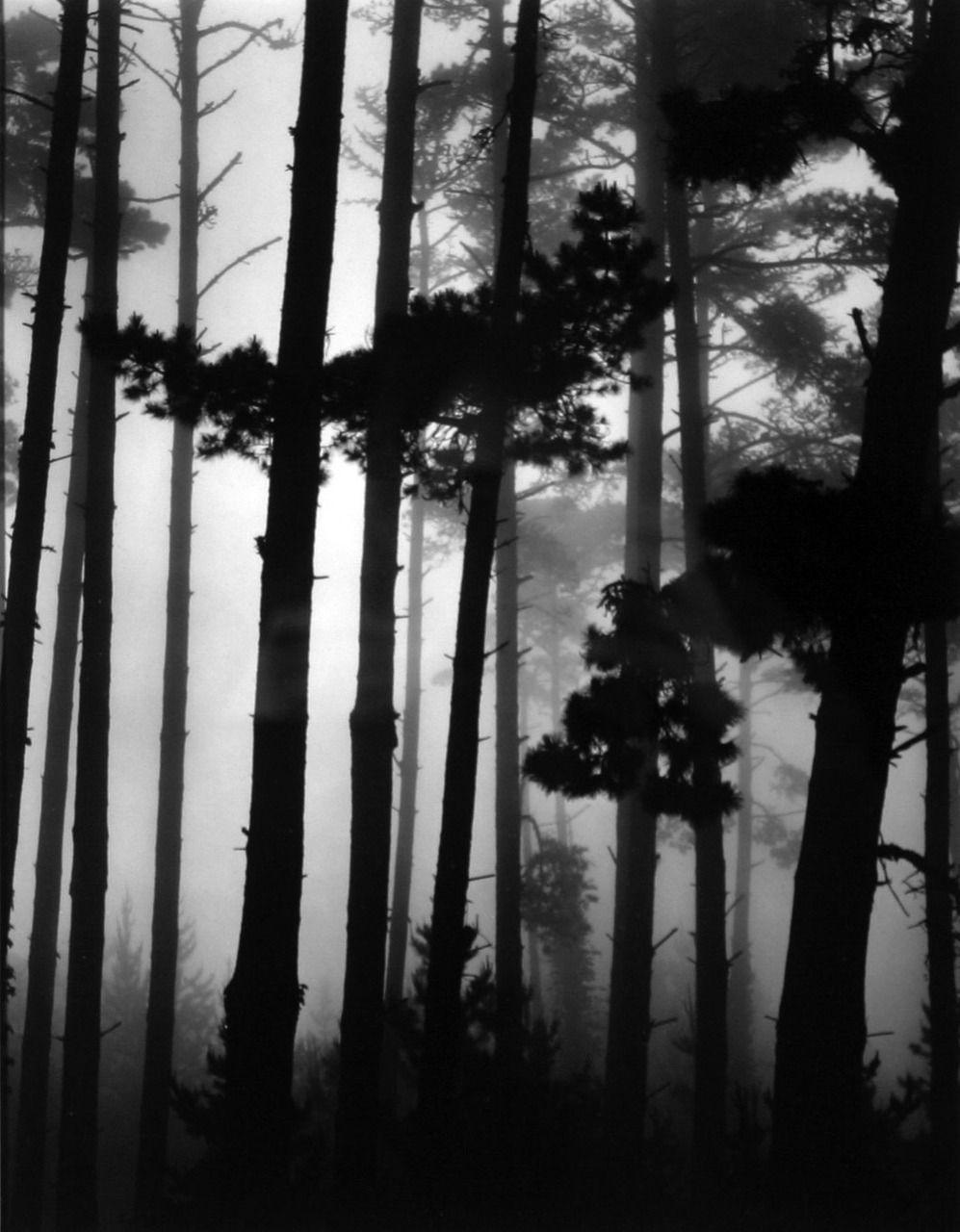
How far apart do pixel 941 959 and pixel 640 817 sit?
10.6ft

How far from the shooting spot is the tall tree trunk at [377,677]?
776 centimetres

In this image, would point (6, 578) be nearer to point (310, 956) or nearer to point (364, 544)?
point (364, 544)

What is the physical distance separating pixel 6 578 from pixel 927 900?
928cm

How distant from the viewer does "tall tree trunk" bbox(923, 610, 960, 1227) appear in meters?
10.9

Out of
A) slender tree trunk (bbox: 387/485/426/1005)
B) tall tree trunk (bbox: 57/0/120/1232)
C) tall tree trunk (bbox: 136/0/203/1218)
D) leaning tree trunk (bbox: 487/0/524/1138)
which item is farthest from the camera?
slender tree trunk (bbox: 387/485/426/1005)

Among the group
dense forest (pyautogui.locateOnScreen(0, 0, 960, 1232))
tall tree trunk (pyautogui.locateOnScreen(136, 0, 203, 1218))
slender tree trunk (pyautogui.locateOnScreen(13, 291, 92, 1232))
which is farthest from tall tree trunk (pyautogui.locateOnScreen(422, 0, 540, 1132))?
slender tree trunk (pyautogui.locateOnScreen(13, 291, 92, 1232))

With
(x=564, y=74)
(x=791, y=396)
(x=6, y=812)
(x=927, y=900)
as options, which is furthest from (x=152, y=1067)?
(x=564, y=74)

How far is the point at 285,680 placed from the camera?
6.73m

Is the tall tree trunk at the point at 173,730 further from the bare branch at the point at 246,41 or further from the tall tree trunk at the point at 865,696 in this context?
the tall tree trunk at the point at 865,696

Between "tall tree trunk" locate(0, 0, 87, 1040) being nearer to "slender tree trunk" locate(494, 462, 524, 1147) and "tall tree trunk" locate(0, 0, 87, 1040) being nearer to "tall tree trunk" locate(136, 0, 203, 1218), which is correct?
"tall tree trunk" locate(136, 0, 203, 1218)

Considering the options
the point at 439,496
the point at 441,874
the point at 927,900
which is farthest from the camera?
the point at 927,900

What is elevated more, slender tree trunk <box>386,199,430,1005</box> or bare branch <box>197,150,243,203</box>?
bare branch <box>197,150,243,203</box>

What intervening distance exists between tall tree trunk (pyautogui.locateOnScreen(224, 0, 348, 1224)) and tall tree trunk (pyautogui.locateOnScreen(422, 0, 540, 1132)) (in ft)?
3.20

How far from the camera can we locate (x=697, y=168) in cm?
653
